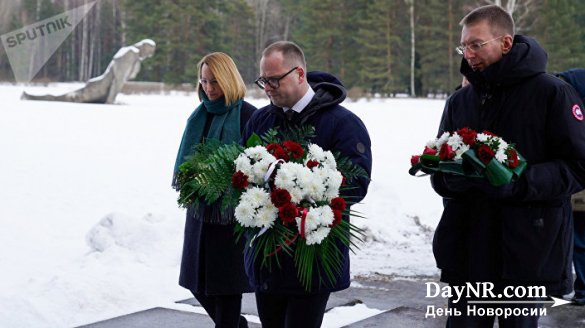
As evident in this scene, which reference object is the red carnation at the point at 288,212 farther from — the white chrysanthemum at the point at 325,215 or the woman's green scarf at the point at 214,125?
the woman's green scarf at the point at 214,125

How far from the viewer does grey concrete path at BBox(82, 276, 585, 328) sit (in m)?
6.02

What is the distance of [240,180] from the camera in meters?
3.45

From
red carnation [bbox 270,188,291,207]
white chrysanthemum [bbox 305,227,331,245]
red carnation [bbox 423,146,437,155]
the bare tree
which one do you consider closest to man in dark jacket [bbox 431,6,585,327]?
red carnation [bbox 423,146,437,155]

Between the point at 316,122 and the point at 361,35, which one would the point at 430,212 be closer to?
the point at 316,122

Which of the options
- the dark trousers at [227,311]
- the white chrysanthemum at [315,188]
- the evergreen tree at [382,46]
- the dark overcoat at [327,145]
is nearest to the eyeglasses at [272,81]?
the dark overcoat at [327,145]

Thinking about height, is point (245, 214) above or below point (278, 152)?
below

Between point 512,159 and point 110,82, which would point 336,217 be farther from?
point 110,82

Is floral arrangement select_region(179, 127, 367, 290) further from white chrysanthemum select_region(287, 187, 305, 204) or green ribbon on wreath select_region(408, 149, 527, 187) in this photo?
green ribbon on wreath select_region(408, 149, 527, 187)

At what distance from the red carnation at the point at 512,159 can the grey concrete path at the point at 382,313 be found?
9.06ft

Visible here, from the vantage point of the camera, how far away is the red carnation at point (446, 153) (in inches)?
138

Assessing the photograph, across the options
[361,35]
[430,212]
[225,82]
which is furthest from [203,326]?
[361,35]

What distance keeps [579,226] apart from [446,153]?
12.8ft

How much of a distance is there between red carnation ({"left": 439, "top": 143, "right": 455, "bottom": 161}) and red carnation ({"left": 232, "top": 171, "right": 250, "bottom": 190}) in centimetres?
79

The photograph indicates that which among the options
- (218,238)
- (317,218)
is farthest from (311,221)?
(218,238)
